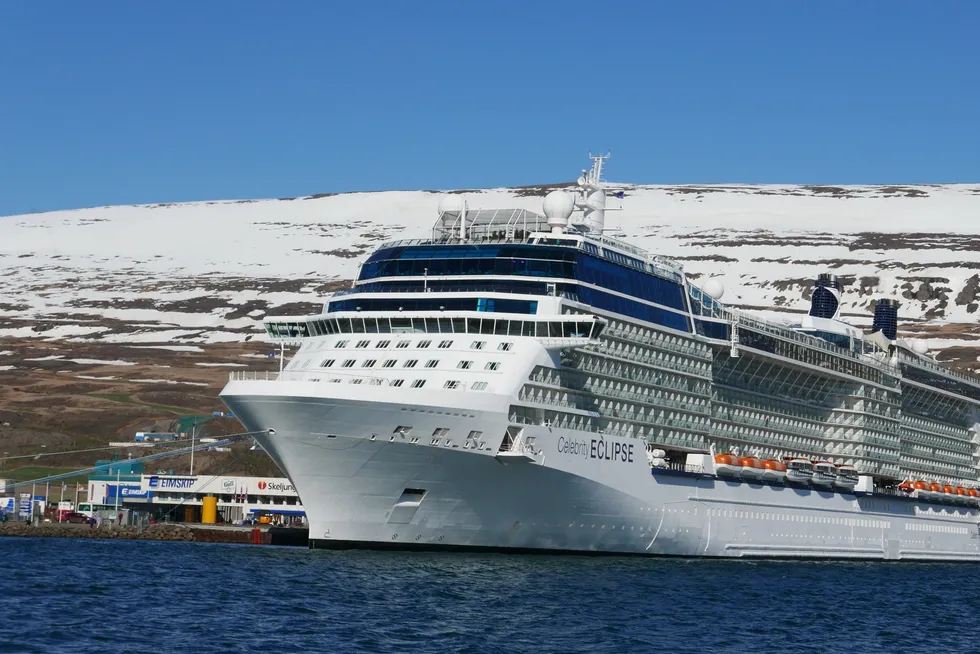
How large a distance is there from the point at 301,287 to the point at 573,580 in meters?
121

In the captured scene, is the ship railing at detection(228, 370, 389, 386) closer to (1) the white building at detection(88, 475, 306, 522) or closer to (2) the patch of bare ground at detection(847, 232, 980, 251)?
(1) the white building at detection(88, 475, 306, 522)

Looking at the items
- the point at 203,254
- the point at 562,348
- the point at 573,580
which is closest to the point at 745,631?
the point at 573,580

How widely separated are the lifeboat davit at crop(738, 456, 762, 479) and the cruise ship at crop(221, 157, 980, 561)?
0.09 metres

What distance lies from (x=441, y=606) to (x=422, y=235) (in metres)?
143

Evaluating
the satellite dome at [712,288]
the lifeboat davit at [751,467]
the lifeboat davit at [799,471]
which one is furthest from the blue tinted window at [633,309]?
the lifeboat davit at [799,471]

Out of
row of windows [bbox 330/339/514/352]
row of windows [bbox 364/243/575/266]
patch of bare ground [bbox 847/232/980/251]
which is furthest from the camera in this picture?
patch of bare ground [bbox 847/232/980/251]

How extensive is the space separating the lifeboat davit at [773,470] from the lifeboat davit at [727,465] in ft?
6.24

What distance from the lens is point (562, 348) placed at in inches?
1829

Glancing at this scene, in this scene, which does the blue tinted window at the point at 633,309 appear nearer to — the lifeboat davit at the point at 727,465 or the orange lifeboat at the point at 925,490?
the lifeboat davit at the point at 727,465

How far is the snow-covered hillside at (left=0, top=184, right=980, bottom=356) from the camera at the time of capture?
142 meters

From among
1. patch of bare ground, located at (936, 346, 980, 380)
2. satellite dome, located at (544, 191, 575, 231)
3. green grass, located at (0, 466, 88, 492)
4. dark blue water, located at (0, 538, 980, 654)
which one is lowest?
dark blue water, located at (0, 538, 980, 654)

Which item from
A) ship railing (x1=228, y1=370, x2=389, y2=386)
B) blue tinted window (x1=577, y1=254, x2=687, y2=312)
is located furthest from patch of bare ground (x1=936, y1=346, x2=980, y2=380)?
ship railing (x1=228, y1=370, x2=389, y2=386)

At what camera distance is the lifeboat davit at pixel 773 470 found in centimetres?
5700

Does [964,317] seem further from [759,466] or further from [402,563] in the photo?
[402,563]
